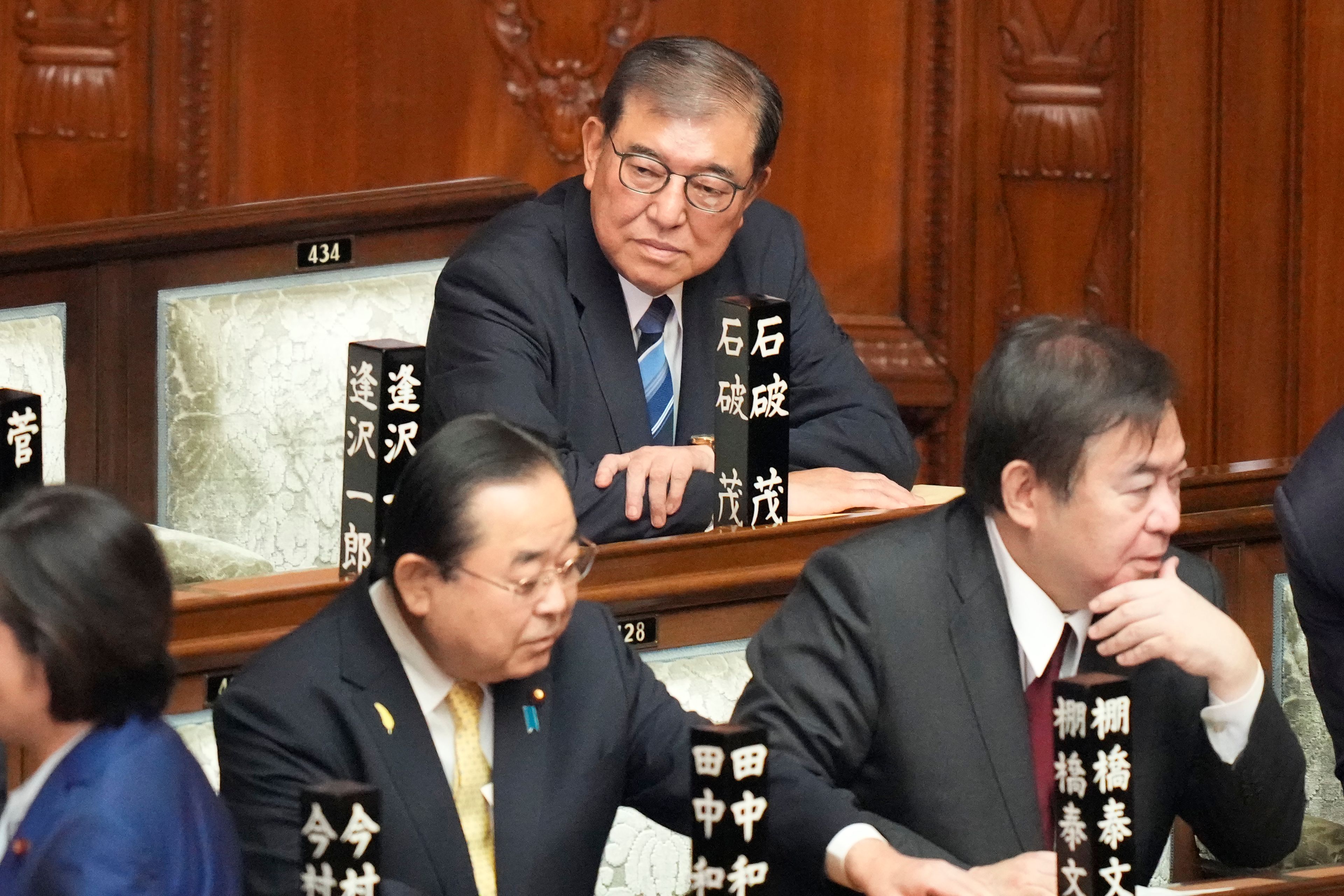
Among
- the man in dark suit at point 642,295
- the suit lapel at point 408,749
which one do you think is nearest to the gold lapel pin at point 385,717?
the suit lapel at point 408,749

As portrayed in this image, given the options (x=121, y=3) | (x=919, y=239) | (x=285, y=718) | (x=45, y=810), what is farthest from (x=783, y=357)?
(x=121, y=3)

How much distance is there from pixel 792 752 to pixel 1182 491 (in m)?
0.85

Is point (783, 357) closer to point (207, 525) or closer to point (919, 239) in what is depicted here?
point (207, 525)

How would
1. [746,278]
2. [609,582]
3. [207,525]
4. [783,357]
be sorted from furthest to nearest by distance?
[207,525] < [746,278] < [783,357] < [609,582]

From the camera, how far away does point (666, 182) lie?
305 cm

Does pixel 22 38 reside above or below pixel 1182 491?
above

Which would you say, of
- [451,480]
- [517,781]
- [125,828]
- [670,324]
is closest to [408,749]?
[517,781]

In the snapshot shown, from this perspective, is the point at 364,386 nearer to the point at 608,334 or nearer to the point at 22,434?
the point at 22,434

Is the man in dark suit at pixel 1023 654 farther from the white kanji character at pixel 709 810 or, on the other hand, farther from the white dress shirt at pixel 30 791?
the white dress shirt at pixel 30 791

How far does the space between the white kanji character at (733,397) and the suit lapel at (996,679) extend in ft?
1.57

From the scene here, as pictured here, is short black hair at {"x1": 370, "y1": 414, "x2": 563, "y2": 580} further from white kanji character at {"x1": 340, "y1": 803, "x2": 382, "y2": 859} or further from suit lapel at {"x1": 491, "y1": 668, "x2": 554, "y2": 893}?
white kanji character at {"x1": 340, "y1": 803, "x2": 382, "y2": 859}

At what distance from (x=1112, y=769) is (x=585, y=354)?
5.03ft

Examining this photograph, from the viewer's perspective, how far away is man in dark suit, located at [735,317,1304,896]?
205 cm

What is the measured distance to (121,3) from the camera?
4.06 meters
